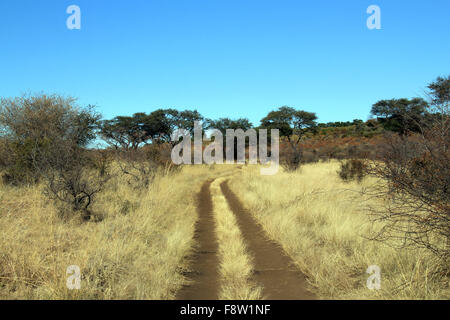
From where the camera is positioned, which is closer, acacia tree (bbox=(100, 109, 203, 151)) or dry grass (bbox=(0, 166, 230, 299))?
dry grass (bbox=(0, 166, 230, 299))

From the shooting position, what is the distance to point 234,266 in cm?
501

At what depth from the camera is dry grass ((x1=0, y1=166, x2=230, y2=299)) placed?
4008 millimetres

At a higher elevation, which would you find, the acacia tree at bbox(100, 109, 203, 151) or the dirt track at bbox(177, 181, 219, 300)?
the acacia tree at bbox(100, 109, 203, 151)

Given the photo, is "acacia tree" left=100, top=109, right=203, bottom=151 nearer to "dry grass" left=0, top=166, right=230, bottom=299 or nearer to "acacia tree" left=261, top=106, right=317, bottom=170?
"acacia tree" left=261, top=106, right=317, bottom=170

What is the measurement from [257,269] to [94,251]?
2774 mm

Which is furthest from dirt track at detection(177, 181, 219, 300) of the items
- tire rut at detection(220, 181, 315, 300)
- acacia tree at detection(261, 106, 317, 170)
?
acacia tree at detection(261, 106, 317, 170)

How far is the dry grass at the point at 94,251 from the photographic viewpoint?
4.01 meters

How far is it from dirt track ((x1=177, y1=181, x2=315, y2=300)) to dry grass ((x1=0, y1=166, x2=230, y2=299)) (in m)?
0.27

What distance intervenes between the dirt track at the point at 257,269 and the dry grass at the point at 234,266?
0.40 feet

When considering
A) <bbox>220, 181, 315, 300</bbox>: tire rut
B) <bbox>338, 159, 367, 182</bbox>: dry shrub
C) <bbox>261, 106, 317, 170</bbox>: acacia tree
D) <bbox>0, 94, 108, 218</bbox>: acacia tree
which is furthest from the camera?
<bbox>261, 106, 317, 170</bbox>: acacia tree

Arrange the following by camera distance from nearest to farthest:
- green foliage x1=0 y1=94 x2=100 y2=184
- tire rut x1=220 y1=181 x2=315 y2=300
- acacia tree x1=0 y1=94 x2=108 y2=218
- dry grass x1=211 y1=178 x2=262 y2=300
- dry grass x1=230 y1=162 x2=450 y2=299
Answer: dry grass x1=230 y1=162 x2=450 y2=299 < dry grass x1=211 y1=178 x2=262 y2=300 < tire rut x1=220 y1=181 x2=315 y2=300 < acacia tree x1=0 y1=94 x2=108 y2=218 < green foliage x1=0 y1=94 x2=100 y2=184

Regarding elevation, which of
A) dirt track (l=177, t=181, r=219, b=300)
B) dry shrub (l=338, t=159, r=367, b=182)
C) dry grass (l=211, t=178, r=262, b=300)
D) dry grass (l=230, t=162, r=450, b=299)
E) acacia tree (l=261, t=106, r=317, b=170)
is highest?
acacia tree (l=261, t=106, r=317, b=170)
